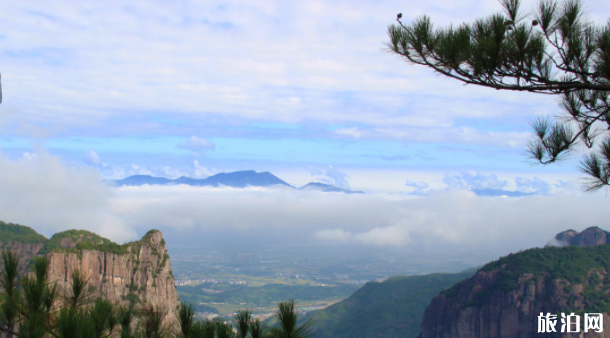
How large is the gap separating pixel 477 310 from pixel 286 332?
267 ft

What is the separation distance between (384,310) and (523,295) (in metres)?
38.8

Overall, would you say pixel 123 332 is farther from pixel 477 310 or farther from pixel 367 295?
pixel 367 295

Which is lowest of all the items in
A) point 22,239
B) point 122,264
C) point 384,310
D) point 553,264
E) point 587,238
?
point 384,310

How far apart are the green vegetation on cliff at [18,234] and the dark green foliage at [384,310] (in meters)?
61.7

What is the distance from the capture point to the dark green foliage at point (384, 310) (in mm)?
102000

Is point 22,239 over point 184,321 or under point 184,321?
under

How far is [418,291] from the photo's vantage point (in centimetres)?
11794

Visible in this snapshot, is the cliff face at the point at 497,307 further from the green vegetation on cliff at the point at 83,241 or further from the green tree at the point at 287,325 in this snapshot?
the green tree at the point at 287,325

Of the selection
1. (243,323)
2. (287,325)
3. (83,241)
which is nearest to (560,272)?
(83,241)

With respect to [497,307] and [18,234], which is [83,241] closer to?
[18,234]

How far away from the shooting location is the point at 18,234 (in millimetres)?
81938

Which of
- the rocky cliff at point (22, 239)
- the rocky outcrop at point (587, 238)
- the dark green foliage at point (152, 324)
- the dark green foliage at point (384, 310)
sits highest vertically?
the dark green foliage at point (152, 324)

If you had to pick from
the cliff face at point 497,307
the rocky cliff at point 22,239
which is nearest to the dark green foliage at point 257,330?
the rocky cliff at point 22,239

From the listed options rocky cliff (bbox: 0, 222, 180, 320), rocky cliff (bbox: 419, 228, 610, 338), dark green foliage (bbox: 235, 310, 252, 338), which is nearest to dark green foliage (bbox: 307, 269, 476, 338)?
rocky cliff (bbox: 419, 228, 610, 338)
